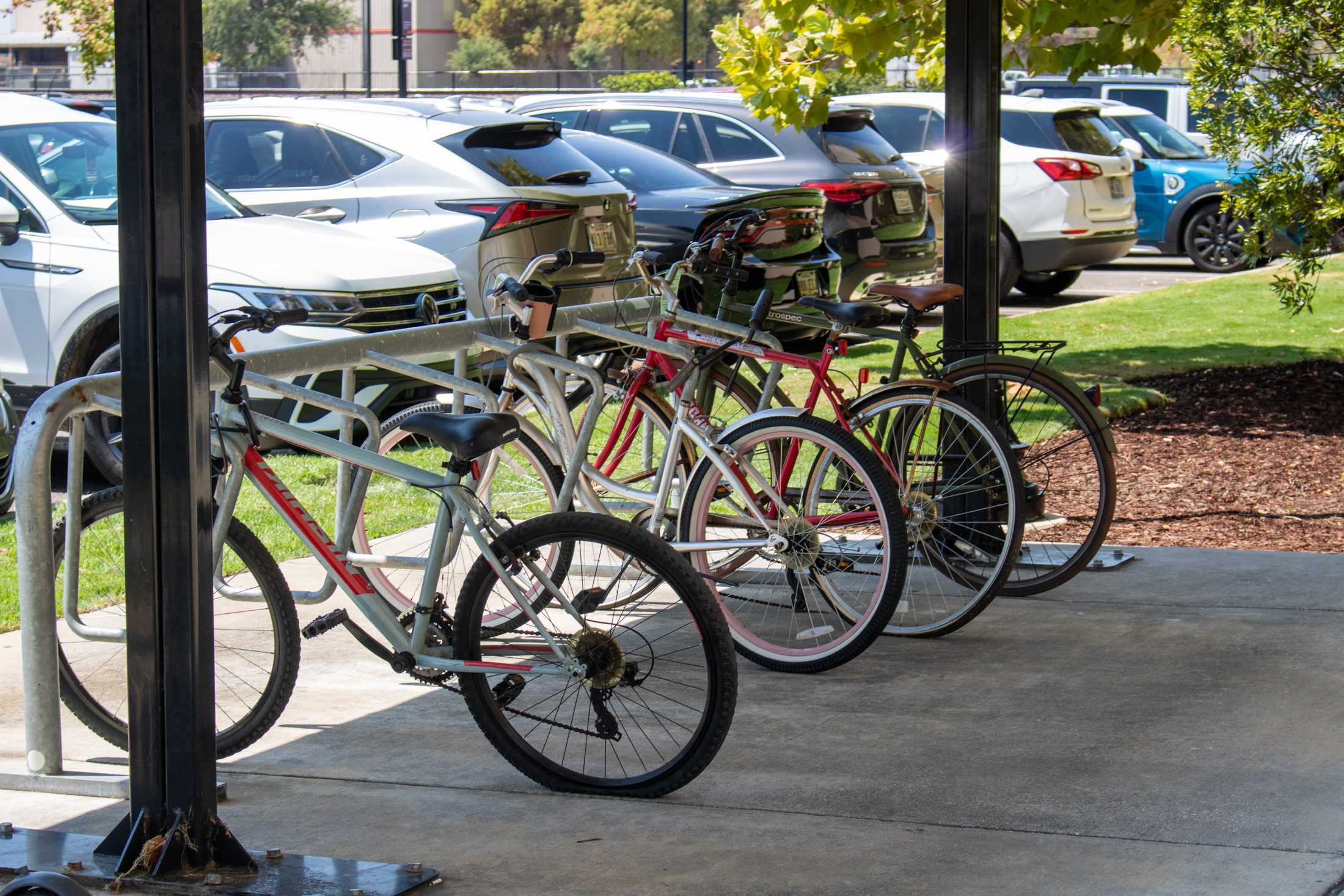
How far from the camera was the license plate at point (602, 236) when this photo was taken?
9.65 metres

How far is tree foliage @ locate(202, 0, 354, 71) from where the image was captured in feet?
232

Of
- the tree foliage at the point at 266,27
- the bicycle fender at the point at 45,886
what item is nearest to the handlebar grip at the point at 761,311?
the bicycle fender at the point at 45,886

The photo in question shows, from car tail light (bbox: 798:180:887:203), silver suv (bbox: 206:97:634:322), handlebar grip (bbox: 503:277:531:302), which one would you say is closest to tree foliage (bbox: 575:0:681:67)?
car tail light (bbox: 798:180:887:203)

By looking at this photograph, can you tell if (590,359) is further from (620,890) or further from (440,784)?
(620,890)

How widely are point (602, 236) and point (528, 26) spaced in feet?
248

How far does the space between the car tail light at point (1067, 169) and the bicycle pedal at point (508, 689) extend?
39.4 feet

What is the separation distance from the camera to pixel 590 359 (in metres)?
9.88

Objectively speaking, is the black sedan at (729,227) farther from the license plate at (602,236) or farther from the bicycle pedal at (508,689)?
the bicycle pedal at (508,689)

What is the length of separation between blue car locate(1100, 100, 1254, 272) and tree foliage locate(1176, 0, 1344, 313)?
369 inches

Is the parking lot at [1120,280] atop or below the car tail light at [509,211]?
below

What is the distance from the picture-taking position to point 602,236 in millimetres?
9719

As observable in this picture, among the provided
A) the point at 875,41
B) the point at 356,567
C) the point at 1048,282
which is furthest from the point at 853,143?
the point at 356,567

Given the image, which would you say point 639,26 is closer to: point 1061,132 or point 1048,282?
point 1048,282

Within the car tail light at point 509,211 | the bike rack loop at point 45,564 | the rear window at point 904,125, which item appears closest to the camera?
the bike rack loop at point 45,564
